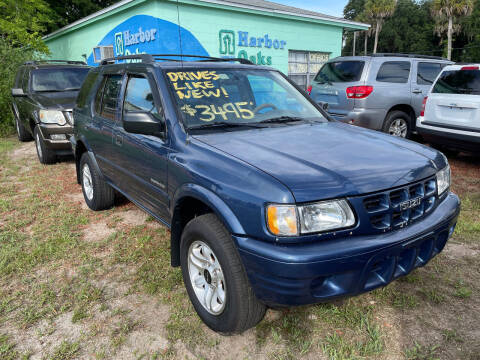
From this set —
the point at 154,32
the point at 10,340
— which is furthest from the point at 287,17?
the point at 10,340

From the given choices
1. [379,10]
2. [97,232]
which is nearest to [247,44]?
[97,232]

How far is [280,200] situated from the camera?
6.31ft

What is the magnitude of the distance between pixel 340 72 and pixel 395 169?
Result: 590 centimetres

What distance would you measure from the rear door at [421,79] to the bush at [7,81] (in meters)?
10.7

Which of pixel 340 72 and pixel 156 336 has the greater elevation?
pixel 340 72

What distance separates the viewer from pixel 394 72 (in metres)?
7.52

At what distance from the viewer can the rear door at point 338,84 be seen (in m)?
7.26

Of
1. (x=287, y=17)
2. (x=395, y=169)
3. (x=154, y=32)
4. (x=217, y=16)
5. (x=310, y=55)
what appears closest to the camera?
Answer: (x=395, y=169)

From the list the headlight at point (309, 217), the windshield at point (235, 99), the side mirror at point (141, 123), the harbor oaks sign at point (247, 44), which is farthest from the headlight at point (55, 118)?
the harbor oaks sign at point (247, 44)

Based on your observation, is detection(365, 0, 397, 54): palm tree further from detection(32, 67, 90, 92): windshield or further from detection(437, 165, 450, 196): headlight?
detection(437, 165, 450, 196): headlight

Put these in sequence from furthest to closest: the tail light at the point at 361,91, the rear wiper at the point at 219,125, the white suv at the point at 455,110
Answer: the tail light at the point at 361,91 → the white suv at the point at 455,110 → the rear wiper at the point at 219,125

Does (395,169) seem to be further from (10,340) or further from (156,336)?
(10,340)

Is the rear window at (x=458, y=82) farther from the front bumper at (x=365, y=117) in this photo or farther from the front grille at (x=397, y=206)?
the front grille at (x=397, y=206)

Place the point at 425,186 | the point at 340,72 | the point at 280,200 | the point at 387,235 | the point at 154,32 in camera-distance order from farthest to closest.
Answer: the point at 154,32
the point at 340,72
the point at 425,186
the point at 387,235
the point at 280,200
